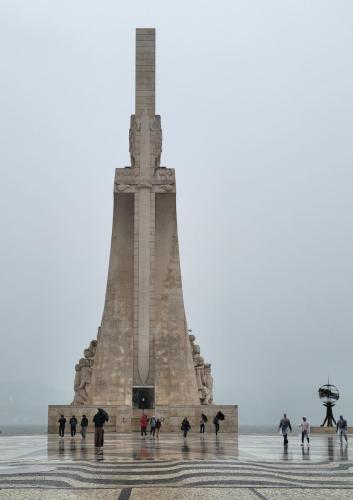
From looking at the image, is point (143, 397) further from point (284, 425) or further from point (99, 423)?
point (99, 423)

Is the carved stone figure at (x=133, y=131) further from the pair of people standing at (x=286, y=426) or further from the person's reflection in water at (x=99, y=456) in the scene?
the person's reflection in water at (x=99, y=456)

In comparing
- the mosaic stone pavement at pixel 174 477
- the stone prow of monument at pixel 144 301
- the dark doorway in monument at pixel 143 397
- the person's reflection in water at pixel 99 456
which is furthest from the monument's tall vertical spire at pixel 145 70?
the mosaic stone pavement at pixel 174 477

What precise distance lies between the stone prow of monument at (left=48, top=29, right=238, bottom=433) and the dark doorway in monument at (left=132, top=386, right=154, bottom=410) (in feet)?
0.13

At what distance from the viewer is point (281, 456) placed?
11.9m

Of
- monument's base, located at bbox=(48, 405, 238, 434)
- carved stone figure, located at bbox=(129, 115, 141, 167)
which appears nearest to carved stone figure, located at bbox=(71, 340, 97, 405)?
monument's base, located at bbox=(48, 405, 238, 434)

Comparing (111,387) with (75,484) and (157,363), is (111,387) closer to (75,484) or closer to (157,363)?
(157,363)

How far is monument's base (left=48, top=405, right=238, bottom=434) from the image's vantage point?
23.6 metres

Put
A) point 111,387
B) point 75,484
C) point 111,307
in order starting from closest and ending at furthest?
point 75,484 < point 111,387 < point 111,307

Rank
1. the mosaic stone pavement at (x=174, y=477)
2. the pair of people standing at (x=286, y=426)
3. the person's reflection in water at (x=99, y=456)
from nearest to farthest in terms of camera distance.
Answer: the mosaic stone pavement at (x=174, y=477), the person's reflection in water at (x=99, y=456), the pair of people standing at (x=286, y=426)

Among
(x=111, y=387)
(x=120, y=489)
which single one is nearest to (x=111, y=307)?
(x=111, y=387)

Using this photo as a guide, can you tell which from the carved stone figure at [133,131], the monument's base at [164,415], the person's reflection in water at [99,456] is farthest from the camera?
the carved stone figure at [133,131]

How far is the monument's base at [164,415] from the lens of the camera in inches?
930

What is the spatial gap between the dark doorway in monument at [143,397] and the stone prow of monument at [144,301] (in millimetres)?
40

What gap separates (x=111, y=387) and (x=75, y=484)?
1949 centimetres
